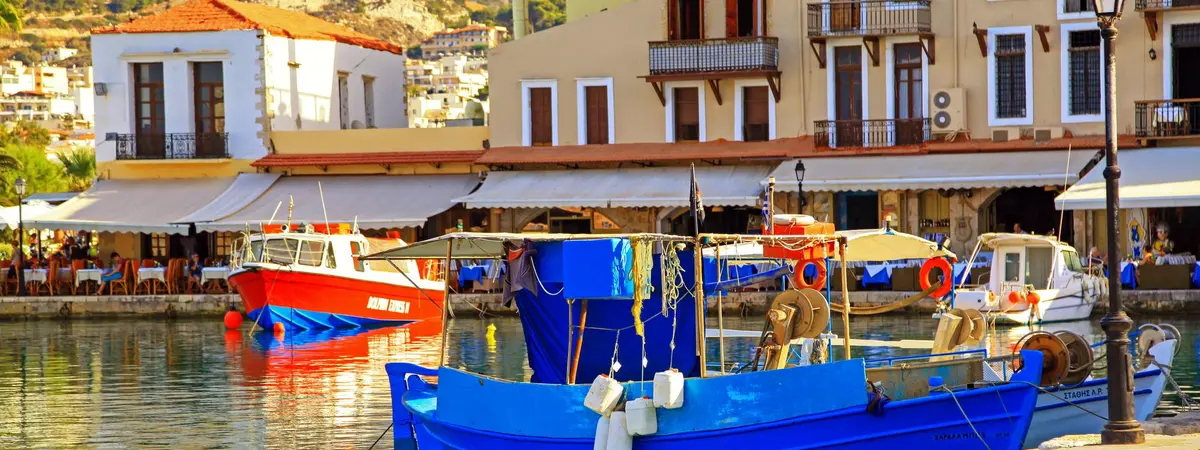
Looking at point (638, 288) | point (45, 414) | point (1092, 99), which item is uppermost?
point (1092, 99)

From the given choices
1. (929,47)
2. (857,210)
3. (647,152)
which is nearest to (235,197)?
(647,152)

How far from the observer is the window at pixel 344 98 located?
4778cm

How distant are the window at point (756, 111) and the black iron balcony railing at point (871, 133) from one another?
1594 mm

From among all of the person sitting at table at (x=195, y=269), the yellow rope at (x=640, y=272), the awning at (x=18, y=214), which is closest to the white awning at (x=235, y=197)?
the person sitting at table at (x=195, y=269)

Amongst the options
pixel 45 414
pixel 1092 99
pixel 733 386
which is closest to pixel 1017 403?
pixel 733 386

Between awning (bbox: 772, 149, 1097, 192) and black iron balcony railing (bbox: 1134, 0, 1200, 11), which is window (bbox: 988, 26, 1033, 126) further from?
black iron balcony railing (bbox: 1134, 0, 1200, 11)

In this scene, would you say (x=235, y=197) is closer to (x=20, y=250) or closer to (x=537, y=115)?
(x=20, y=250)

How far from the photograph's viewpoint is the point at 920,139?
39.5 metres

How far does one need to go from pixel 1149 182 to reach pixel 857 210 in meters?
7.36

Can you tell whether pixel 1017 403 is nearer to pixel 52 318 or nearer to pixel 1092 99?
pixel 1092 99

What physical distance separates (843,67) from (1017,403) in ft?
81.1

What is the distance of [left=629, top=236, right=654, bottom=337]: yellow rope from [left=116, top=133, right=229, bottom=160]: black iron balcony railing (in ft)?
98.5

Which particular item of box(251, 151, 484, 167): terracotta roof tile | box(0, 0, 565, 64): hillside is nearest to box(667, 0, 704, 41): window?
box(251, 151, 484, 167): terracotta roof tile

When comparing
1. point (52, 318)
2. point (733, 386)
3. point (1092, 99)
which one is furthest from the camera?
point (52, 318)
